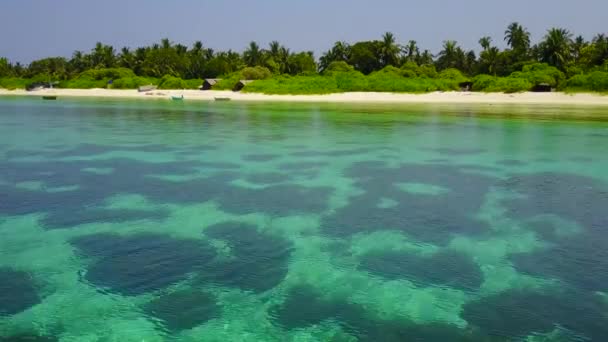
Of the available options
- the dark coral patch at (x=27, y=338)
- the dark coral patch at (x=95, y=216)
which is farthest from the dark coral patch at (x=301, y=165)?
the dark coral patch at (x=27, y=338)

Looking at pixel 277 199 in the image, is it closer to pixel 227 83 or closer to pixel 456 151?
pixel 456 151

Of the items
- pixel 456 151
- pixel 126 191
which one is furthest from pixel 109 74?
pixel 126 191

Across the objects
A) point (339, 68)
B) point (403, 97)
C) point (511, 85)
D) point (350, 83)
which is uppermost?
point (339, 68)

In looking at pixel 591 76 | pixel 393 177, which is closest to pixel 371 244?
pixel 393 177

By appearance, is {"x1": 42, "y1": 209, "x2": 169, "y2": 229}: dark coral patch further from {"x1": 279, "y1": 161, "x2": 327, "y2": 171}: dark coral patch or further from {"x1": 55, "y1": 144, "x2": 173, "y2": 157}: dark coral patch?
{"x1": 55, "y1": 144, "x2": 173, "y2": 157}: dark coral patch

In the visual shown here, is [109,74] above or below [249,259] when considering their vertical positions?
above

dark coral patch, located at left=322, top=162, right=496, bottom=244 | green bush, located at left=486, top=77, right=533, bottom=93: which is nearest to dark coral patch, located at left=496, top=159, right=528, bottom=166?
dark coral patch, located at left=322, top=162, right=496, bottom=244

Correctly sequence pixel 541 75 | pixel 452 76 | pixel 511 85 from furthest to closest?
1. pixel 452 76
2. pixel 541 75
3. pixel 511 85
